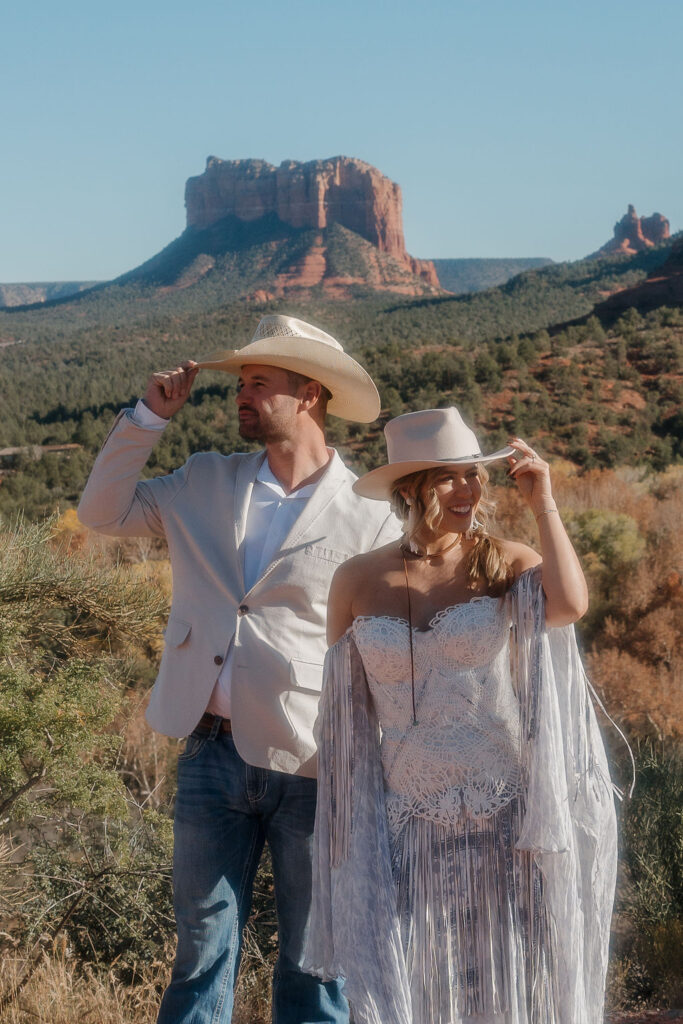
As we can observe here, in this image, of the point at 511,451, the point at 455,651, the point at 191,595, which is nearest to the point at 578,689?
the point at 455,651

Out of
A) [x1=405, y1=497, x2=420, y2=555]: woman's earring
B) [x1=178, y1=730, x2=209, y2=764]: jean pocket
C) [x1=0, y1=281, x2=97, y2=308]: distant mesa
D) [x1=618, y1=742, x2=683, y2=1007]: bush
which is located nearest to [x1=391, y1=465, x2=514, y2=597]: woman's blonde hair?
[x1=405, y1=497, x2=420, y2=555]: woman's earring

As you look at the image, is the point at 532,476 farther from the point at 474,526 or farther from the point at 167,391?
the point at 167,391

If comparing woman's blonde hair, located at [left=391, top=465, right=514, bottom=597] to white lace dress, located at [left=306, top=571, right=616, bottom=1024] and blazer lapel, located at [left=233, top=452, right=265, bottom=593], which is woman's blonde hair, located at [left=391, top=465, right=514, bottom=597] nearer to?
white lace dress, located at [left=306, top=571, right=616, bottom=1024]

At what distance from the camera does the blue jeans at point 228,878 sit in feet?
8.18

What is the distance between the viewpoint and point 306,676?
260 cm

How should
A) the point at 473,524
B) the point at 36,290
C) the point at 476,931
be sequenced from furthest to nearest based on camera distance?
the point at 36,290 < the point at 473,524 < the point at 476,931

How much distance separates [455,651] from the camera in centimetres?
235

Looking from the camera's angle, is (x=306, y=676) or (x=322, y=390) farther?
(x=322, y=390)

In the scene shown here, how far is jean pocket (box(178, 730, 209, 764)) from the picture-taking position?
260cm

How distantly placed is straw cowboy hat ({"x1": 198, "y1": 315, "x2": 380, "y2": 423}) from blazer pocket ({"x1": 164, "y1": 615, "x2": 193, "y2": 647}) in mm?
728

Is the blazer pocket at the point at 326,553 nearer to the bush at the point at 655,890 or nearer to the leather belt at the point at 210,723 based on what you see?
the leather belt at the point at 210,723

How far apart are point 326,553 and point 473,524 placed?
43cm

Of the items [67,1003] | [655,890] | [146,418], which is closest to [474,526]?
[146,418]

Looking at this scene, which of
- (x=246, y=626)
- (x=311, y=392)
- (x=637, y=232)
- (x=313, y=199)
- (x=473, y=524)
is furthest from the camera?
(x=637, y=232)
